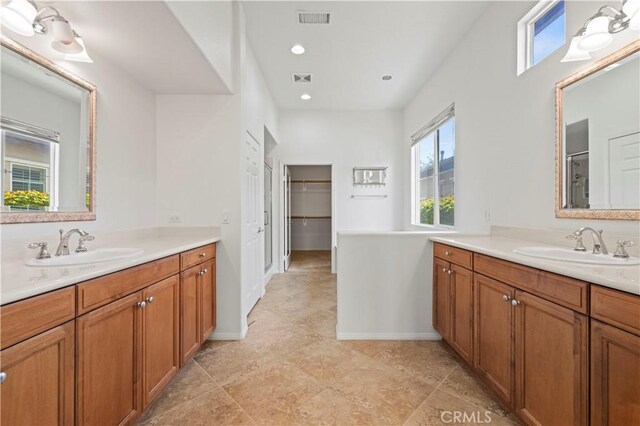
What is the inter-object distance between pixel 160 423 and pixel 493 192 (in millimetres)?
3041

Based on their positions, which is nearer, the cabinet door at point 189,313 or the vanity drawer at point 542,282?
the vanity drawer at point 542,282

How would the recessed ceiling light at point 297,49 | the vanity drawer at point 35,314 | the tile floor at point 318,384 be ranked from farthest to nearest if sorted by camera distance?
the recessed ceiling light at point 297,49 < the tile floor at point 318,384 < the vanity drawer at point 35,314


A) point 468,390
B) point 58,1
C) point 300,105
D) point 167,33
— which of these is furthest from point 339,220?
point 58,1

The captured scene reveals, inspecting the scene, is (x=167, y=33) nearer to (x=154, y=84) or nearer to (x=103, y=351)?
(x=154, y=84)

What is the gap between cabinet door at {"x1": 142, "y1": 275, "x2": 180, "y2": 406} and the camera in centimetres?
149

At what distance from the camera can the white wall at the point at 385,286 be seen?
2500mm

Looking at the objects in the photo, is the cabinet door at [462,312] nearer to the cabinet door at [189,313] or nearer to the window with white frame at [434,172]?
the window with white frame at [434,172]

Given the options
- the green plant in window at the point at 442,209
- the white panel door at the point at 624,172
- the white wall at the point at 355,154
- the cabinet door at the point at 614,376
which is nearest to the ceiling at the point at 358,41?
the white wall at the point at 355,154

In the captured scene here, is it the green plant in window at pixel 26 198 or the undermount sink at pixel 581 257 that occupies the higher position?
the green plant in window at pixel 26 198

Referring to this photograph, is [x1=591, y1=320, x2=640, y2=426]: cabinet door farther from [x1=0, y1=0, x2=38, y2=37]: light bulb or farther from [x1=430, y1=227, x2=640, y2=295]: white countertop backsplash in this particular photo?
[x1=0, y1=0, x2=38, y2=37]: light bulb

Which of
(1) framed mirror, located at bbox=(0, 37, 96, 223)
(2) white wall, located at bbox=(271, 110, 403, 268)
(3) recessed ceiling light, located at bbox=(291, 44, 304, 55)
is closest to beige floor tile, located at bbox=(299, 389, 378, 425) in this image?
(1) framed mirror, located at bbox=(0, 37, 96, 223)

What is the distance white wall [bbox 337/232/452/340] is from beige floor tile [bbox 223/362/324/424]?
27.6 inches

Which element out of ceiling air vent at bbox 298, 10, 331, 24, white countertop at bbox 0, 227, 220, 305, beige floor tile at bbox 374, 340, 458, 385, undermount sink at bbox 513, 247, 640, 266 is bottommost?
→ beige floor tile at bbox 374, 340, 458, 385

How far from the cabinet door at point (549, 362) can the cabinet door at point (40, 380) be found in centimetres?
199
